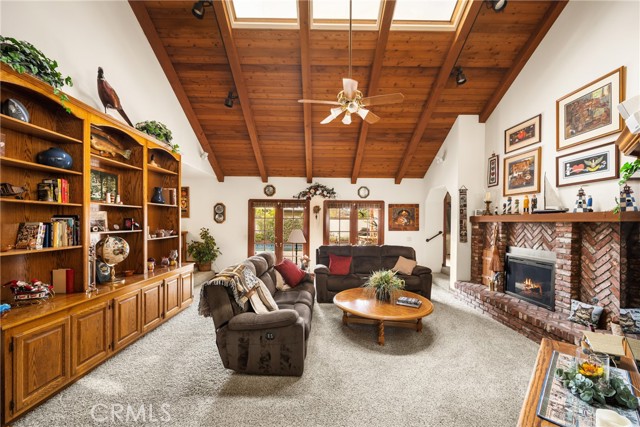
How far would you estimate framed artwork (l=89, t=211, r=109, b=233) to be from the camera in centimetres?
309

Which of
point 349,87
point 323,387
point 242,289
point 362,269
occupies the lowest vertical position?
point 323,387

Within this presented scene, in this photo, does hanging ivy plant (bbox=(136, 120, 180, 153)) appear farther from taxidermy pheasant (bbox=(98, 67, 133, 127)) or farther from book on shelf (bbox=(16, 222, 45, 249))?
book on shelf (bbox=(16, 222, 45, 249))

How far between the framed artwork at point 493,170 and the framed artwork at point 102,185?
6.00m

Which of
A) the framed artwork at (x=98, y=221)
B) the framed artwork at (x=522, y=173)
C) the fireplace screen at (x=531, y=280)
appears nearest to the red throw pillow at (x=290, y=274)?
the framed artwork at (x=98, y=221)

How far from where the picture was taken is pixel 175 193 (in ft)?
14.1

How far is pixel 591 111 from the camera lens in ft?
10.9

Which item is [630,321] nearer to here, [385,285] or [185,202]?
[385,285]

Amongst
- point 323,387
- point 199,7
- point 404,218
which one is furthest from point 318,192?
point 323,387

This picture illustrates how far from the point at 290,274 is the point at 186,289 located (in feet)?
5.51

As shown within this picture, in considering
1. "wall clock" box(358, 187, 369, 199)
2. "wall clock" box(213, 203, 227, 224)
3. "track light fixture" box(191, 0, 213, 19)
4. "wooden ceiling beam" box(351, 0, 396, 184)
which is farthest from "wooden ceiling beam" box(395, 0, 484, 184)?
"wall clock" box(213, 203, 227, 224)

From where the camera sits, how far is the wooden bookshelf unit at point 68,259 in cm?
199

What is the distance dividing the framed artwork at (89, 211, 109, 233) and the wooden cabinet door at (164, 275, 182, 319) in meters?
1.00

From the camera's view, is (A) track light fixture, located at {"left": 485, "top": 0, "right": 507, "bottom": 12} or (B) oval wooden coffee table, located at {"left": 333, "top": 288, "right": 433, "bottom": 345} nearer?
(B) oval wooden coffee table, located at {"left": 333, "top": 288, "right": 433, "bottom": 345}

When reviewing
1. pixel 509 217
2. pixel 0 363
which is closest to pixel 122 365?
pixel 0 363
